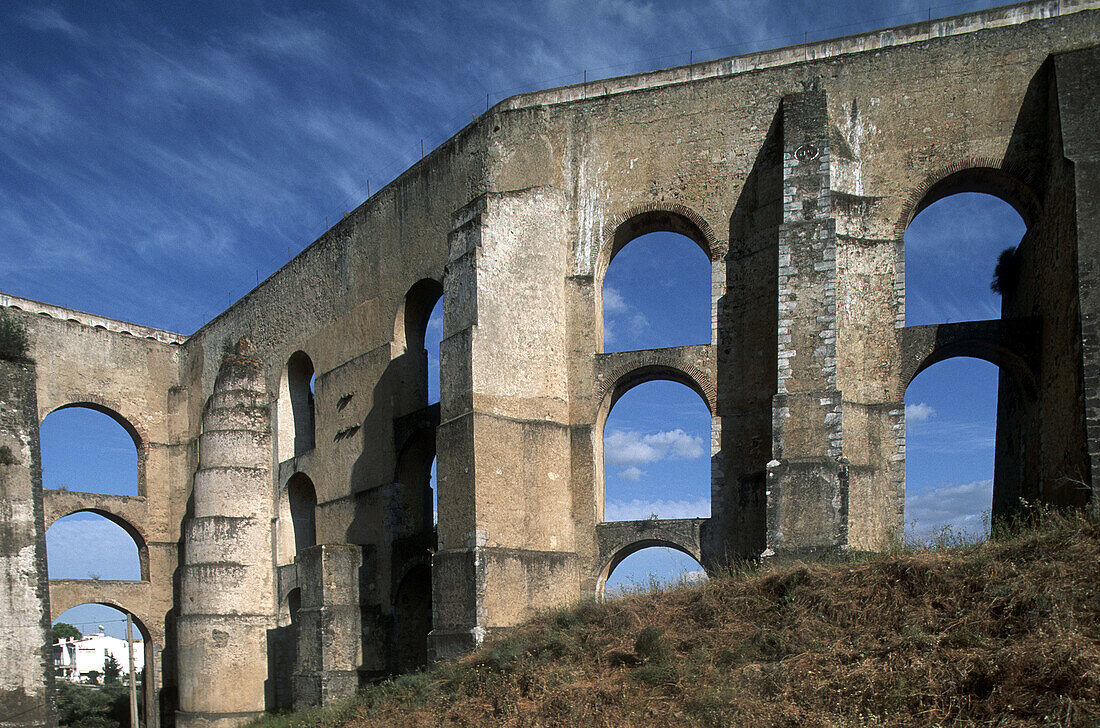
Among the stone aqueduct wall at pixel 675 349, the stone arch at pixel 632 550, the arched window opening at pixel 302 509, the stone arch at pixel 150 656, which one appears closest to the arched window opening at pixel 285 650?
the stone aqueduct wall at pixel 675 349

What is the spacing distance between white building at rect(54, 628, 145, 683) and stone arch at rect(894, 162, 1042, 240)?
60.6m

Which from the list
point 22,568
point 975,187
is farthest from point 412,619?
point 975,187

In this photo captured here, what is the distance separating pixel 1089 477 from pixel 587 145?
8468 millimetres

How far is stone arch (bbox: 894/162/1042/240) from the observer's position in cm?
1268

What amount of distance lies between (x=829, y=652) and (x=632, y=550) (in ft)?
18.8

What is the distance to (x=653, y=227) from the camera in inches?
591

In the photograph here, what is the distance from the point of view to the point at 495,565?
13125mm

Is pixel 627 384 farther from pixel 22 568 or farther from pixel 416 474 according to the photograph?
pixel 22 568

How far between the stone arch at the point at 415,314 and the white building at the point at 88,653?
52.8 m

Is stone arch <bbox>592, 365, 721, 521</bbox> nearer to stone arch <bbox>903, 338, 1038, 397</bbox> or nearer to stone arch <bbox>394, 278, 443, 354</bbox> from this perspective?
stone arch <bbox>903, 338, 1038, 397</bbox>

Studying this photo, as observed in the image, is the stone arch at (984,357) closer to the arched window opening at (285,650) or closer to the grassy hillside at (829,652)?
the grassy hillside at (829,652)

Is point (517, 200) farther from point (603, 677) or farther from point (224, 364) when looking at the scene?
point (224, 364)

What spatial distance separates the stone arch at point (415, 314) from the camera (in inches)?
679

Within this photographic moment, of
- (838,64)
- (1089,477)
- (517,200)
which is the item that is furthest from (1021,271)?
(517,200)
